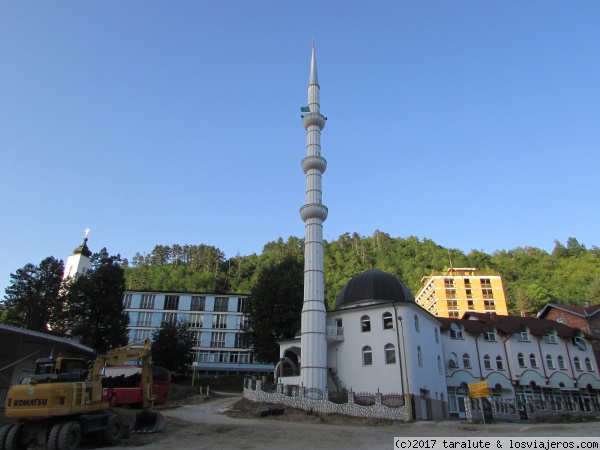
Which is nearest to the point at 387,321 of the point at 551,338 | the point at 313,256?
the point at 313,256

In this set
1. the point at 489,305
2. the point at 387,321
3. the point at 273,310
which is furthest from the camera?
the point at 489,305

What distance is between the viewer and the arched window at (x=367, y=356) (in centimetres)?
3117

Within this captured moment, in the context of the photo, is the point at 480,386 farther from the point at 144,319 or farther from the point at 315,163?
the point at 144,319

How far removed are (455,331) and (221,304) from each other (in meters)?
34.3

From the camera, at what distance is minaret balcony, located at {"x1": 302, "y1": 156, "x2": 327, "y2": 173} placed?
122 ft

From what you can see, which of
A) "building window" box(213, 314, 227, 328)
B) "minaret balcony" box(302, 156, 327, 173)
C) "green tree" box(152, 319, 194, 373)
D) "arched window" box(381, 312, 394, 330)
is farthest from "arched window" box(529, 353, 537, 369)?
"building window" box(213, 314, 227, 328)

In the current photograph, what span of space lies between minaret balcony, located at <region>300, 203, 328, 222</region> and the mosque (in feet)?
0.26

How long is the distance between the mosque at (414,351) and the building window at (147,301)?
3092 centimetres

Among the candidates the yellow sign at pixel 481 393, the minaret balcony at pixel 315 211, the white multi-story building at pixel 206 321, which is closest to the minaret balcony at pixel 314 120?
the minaret balcony at pixel 315 211

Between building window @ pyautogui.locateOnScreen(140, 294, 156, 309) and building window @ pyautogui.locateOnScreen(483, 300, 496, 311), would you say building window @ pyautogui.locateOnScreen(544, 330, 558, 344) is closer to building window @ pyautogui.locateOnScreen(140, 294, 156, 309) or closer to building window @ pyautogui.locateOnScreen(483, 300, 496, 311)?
building window @ pyautogui.locateOnScreen(483, 300, 496, 311)

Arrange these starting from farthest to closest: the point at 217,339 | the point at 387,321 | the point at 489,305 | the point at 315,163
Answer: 1. the point at 489,305
2. the point at 217,339
3. the point at 315,163
4. the point at 387,321

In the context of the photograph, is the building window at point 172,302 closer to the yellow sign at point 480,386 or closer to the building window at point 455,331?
the building window at point 455,331

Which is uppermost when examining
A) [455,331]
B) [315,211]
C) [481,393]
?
[315,211]

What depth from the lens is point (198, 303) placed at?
202 ft
